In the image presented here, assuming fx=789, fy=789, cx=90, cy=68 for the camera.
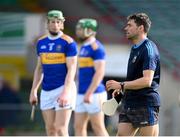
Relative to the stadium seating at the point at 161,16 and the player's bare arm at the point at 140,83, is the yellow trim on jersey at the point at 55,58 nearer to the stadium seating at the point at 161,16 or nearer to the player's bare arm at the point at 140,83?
the player's bare arm at the point at 140,83

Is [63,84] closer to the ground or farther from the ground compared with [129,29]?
closer to the ground

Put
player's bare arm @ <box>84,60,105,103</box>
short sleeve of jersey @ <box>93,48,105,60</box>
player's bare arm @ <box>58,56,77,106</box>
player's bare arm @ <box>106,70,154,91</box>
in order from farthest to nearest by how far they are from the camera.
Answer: short sleeve of jersey @ <box>93,48,105,60</box>, player's bare arm @ <box>84,60,105,103</box>, player's bare arm @ <box>58,56,77,106</box>, player's bare arm @ <box>106,70,154,91</box>

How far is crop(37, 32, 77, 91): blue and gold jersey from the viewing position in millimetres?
10711

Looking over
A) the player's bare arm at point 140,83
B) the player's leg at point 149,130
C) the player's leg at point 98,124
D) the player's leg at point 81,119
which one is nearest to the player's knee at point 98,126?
the player's leg at point 98,124

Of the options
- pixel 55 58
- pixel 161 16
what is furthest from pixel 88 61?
pixel 161 16

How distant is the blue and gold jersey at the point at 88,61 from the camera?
1202cm

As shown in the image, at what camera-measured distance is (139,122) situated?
28.9ft

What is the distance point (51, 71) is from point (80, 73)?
4.98 feet

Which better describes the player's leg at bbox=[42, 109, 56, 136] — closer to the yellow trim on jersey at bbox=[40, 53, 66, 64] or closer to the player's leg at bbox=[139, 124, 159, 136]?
the yellow trim on jersey at bbox=[40, 53, 66, 64]

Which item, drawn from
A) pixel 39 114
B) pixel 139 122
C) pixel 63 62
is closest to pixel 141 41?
pixel 139 122

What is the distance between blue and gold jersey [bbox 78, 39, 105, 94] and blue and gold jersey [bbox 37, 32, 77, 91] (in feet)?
4.30

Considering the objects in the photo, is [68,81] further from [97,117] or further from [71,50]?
[97,117]

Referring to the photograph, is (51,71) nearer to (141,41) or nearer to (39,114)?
(141,41)

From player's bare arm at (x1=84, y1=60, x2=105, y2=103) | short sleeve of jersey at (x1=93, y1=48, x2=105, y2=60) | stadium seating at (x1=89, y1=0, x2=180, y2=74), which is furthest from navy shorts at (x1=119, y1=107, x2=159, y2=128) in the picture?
stadium seating at (x1=89, y1=0, x2=180, y2=74)
